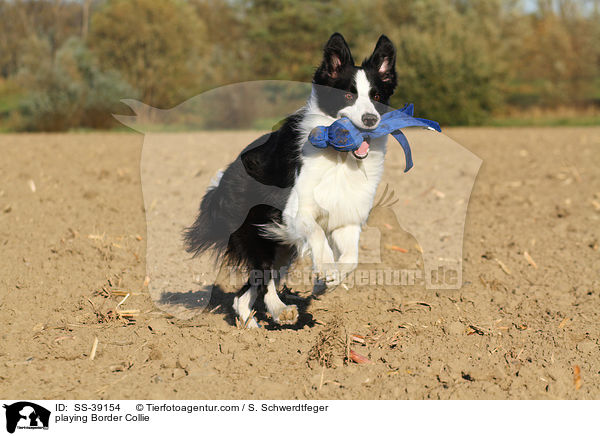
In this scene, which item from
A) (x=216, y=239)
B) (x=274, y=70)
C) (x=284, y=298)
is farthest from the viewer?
(x=274, y=70)

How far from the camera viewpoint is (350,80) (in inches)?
159

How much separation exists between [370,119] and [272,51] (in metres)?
34.6

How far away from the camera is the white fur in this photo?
4172mm

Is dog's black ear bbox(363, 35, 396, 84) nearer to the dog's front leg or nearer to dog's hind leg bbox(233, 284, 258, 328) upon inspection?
the dog's front leg

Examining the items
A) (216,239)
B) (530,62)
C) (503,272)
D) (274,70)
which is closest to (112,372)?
(216,239)

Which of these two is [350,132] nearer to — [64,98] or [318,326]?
[318,326]

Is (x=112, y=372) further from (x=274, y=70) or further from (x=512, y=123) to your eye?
(x=274, y=70)

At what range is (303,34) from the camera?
3669cm

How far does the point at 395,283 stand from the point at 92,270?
9.06ft
